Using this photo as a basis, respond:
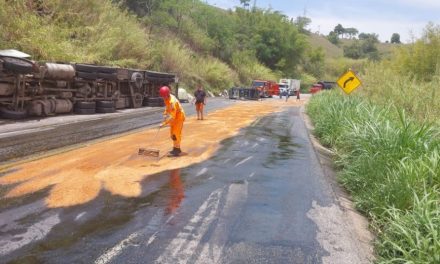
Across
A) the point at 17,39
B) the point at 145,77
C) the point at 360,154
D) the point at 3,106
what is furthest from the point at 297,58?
the point at 360,154

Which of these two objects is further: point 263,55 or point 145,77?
point 263,55

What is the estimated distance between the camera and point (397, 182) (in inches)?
276

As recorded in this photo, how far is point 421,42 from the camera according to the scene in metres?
28.8

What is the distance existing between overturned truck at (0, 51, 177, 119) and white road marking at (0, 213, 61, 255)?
1310 cm

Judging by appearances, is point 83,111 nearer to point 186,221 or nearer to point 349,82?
point 349,82

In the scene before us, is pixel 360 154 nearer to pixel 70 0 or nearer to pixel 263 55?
pixel 70 0

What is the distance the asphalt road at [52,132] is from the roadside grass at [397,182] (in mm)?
6870

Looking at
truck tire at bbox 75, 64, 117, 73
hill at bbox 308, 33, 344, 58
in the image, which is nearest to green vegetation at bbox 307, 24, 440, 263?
truck tire at bbox 75, 64, 117, 73

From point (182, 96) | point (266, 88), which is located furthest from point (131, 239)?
point (266, 88)

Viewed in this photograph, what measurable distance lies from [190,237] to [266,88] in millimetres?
48884

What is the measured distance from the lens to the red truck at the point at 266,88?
52144mm

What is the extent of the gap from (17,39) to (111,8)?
1322 cm

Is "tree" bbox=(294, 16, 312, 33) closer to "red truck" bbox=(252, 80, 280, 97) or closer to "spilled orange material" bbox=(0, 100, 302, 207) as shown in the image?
"red truck" bbox=(252, 80, 280, 97)

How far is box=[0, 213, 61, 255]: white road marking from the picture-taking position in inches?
208
